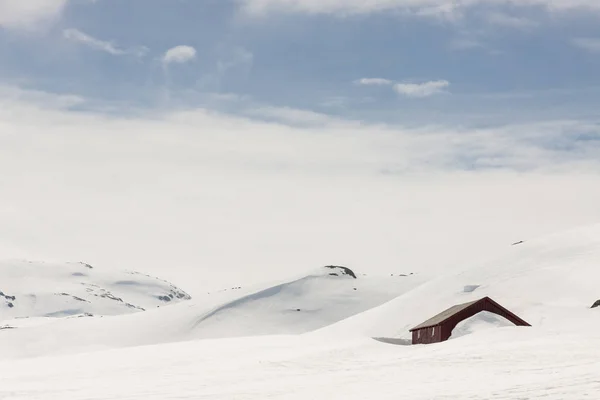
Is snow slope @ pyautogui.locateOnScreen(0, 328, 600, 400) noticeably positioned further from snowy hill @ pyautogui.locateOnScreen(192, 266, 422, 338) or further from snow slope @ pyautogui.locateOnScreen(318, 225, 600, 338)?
snowy hill @ pyautogui.locateOnScreen(192, 266, 422, 338)

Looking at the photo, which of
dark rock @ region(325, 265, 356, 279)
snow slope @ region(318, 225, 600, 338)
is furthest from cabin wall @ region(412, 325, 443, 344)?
dark rock @ region(325, 265, 356, 279)

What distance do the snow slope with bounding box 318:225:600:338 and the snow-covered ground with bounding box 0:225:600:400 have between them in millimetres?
170

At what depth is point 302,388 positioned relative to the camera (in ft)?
83.6

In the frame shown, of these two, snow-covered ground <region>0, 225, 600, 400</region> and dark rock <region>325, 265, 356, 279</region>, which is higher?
dark rock <region>325, 265, 356, 279</region>

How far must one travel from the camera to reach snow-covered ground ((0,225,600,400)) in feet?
81.5

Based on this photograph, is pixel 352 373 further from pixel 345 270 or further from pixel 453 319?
pixel 345 270

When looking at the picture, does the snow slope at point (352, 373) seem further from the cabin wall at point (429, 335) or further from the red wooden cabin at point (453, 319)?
the red wooden cabin at point (453, 319)

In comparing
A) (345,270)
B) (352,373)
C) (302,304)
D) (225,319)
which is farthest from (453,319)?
(345,270)

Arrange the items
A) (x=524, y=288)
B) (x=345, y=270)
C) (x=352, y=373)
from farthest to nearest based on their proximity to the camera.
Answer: (x=345, y=270)
(x=524, y=288)
(x=352, y=373)

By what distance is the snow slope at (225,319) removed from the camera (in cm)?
8988

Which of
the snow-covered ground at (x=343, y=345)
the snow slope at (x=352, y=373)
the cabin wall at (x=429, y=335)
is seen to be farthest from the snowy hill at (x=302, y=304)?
the snow slope at (x=352, y=373)

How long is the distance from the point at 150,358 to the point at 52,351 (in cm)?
4985

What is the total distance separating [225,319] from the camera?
92.2 metres

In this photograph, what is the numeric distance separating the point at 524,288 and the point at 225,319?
3415cm
